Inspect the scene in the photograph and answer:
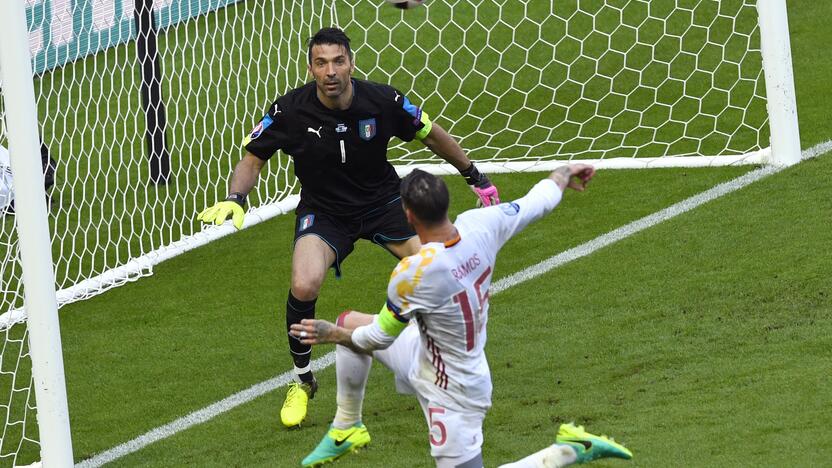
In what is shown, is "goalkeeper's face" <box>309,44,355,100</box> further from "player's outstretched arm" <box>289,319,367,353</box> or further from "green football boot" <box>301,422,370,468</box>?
"player's outstretched arm" <box>289,319,367,353</box>

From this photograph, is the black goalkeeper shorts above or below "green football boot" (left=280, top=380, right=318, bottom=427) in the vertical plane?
above

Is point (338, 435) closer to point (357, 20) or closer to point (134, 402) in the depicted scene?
point (134, 402)

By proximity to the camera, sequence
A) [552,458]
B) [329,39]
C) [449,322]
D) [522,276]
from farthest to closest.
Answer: [522,276], [329,39], [552,458], [449,322]

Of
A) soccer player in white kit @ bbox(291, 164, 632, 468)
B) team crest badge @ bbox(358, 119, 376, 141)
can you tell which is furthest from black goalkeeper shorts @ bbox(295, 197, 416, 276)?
soccer player in white kit @ bbox(291, 164, 632, 468)

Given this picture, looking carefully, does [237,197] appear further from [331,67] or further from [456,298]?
[456,298]

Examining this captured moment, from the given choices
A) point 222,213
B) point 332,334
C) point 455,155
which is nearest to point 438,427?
point 332,334

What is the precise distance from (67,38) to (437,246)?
6.01 m

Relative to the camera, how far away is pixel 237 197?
636 cm

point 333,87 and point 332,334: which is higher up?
point 333,87

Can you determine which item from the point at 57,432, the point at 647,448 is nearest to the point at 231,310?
the point at 57,432

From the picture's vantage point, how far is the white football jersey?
4.93 m

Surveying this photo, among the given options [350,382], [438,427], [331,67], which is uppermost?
[331,67]

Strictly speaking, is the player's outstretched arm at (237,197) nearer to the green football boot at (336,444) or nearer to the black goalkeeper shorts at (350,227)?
the black goalkeeper shorts at (350,227)

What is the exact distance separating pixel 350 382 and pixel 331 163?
1.35 meters
